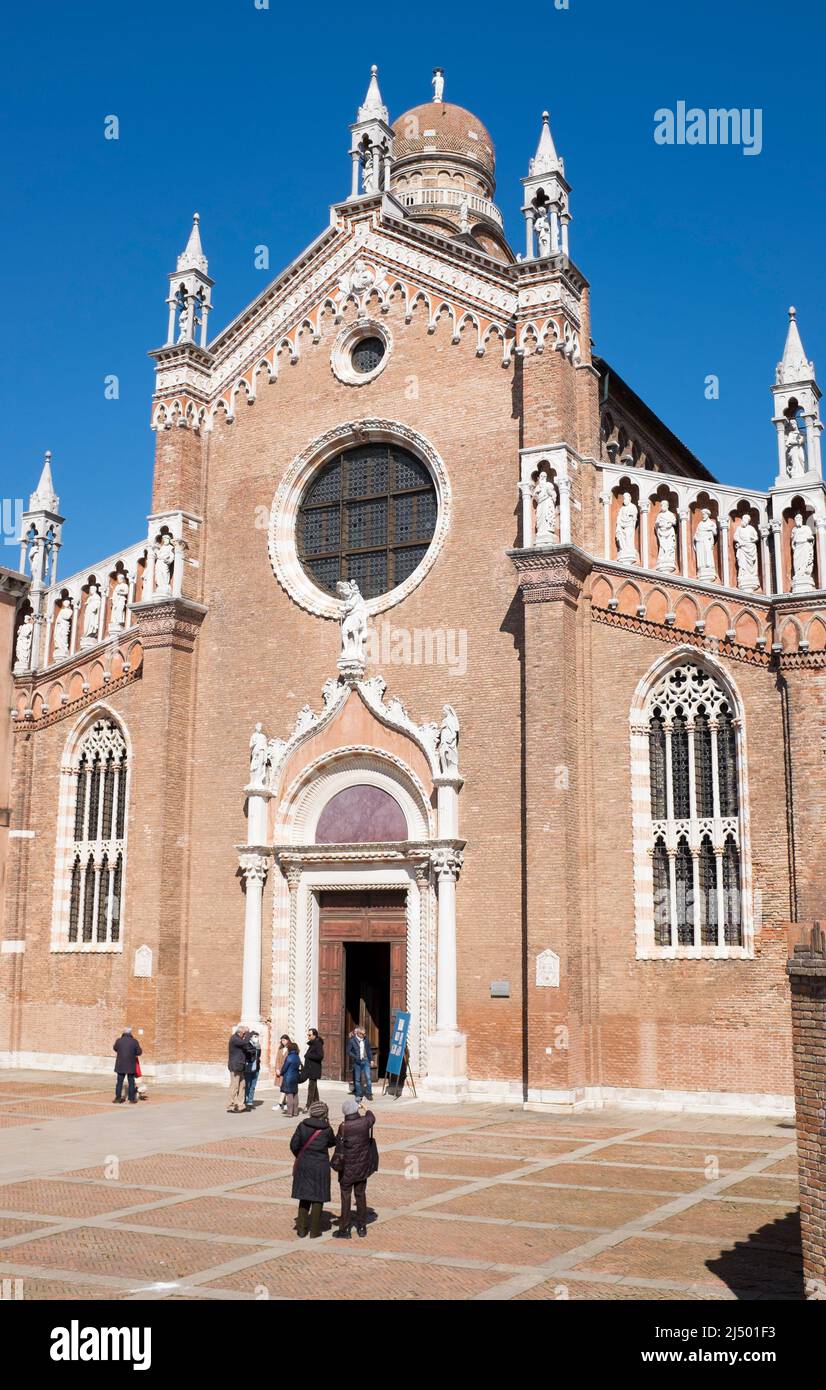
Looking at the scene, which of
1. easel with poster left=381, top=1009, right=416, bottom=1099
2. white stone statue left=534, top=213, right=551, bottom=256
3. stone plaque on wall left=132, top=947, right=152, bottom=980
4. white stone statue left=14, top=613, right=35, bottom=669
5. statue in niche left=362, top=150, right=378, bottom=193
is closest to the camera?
easel with poster left=381, top=1009, right=416, bottom=1099

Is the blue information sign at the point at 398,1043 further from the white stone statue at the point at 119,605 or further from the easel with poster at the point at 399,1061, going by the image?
the white stone statue at the point at 119,605

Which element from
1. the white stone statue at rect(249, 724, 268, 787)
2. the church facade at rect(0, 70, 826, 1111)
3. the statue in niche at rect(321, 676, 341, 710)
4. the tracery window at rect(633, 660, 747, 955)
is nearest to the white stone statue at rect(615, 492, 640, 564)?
the church facade at rect(0, 70, 826, 1111)

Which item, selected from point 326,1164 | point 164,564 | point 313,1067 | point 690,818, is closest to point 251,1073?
point 313,1067

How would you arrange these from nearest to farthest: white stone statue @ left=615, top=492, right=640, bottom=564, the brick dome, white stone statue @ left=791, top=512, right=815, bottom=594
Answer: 1. white stone statue @ left=791, top=512, right=815, bottom=594
2. white stone statue @ left=615, top=492, right=640, bottom=564
3. the brick dome

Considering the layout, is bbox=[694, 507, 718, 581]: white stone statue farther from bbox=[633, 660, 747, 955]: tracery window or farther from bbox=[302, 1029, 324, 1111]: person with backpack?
bbox=[302, 1029, 324, 1111]: person with backpack

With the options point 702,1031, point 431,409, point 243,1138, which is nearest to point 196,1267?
point 243,1138

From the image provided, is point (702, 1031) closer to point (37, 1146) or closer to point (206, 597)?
point (37, 1146)

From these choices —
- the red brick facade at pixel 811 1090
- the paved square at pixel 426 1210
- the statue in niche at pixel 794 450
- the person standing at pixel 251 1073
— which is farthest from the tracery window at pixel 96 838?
the red brick facade at pixel 811 1090

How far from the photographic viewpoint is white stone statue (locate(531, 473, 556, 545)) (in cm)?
2350

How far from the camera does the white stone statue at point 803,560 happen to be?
2180 centimetres

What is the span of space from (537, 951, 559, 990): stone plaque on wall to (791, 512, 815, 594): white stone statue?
735 centimetres

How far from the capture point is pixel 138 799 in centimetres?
2712

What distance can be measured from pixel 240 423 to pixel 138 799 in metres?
8.59

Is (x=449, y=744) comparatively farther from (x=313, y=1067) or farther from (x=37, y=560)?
(x=37, y=560)
